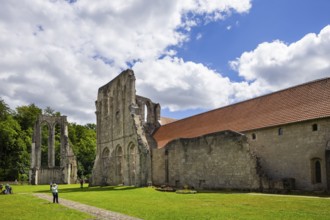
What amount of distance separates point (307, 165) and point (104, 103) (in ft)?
78.2

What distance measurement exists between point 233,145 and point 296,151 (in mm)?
4076

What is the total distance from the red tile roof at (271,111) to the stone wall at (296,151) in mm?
574

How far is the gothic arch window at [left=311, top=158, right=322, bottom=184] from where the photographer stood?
68.1ft

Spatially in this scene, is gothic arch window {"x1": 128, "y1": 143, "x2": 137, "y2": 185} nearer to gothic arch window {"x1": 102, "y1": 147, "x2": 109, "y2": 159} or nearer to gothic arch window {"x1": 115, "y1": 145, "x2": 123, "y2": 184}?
gothic arch window {"x1": 115, "y1": 145, "x2": 123, "y2": 184}

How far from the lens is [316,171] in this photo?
20.9m

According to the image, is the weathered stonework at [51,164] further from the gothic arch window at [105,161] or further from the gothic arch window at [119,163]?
the gothic arch window at [119,163]

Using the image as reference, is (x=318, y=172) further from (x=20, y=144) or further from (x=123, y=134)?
(x=20, y=144)

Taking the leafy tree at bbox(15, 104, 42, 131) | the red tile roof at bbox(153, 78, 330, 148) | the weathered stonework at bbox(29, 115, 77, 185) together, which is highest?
the leafy tree at bbox(15, 104, 42, 131)

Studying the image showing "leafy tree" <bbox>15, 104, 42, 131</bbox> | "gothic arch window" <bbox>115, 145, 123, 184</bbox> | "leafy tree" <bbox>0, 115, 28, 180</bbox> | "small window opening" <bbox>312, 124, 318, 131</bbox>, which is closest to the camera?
"small window opening" <bbox>312, 124, 318, 131</bbox>

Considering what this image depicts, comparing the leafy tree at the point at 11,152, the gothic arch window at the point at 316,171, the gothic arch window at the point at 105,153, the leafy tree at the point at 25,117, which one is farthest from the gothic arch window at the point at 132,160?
the leafy tree at the point at 25,117

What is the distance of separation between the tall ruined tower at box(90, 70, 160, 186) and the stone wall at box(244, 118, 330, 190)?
10.6 metres

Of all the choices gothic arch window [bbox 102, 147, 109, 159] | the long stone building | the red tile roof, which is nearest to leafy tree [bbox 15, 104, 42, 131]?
gothic arch window [bbox 102, 147, 109, 159]

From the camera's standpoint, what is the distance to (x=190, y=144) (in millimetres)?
27203

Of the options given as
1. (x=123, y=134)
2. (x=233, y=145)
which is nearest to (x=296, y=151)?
(x=233, y=145)
